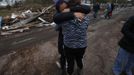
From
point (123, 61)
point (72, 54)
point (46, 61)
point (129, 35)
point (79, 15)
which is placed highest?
point (79, 15)

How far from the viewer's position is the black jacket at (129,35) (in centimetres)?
588

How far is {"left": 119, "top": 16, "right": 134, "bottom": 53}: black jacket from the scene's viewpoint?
588cm

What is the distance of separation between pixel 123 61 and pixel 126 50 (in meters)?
0.36

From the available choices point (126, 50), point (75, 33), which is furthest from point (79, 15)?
point (126, 50)

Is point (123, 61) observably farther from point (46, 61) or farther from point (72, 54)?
point (46, 61)

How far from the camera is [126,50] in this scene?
20.1 ft

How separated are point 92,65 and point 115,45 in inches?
152

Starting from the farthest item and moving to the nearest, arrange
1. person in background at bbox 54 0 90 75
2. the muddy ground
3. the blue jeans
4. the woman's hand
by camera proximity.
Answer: the muddy ground → the blue jeans → person in background at bbox 54 0 90 75 → the woman's hand

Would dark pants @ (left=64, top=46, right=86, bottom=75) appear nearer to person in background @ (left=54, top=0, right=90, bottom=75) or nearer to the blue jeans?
person in background @ (left=54, top=0, right=90, bottom=75)

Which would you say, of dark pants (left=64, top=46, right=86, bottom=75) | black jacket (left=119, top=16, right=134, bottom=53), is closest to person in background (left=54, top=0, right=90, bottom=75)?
dark pants (left=64, top=46, right=86, bottom=75)

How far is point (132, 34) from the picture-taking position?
5.87 metres

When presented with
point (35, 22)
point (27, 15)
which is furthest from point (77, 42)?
point (27, 15)

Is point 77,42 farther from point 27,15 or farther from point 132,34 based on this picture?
point 27,15

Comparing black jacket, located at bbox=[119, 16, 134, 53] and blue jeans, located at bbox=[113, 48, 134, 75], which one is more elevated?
black jacket, located at bbox=[119, 16, 134, 53]
